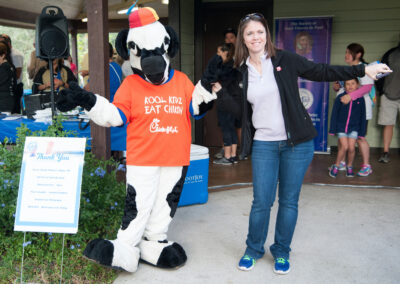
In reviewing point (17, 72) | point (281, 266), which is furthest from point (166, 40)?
point (17, 72)

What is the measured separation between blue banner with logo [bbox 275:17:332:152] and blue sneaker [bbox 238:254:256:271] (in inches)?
160

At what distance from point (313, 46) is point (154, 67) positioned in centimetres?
457

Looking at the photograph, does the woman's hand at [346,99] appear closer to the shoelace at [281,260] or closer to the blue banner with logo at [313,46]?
the blue banner with logo at [313,46]

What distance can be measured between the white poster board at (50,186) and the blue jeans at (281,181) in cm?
112

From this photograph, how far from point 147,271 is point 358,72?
184cm

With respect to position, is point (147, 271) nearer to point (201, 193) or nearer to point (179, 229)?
point (179, 229)

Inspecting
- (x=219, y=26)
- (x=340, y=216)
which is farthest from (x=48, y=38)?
(x=219, y=26)

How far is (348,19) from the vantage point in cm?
658

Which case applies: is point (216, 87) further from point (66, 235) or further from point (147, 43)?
point (66, 235)

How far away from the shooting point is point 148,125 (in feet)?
8.72

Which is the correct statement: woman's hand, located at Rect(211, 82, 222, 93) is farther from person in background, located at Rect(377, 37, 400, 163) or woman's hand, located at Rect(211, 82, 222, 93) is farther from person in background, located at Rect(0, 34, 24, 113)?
person in background, located at Rect(0, 34, 24, 113)

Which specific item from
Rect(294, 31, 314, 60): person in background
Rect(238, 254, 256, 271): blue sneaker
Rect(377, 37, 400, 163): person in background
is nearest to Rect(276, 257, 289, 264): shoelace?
Rect(238, 254, 256, 271): blue sneaker

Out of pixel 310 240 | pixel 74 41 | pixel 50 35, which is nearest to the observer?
pixel 310 240

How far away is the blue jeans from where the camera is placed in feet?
8.53
